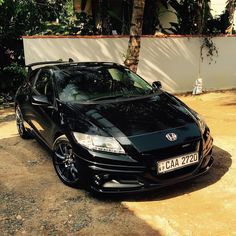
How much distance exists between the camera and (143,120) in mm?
5125

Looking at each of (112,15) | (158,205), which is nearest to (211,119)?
(158,205)

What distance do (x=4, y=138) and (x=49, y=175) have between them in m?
2.52

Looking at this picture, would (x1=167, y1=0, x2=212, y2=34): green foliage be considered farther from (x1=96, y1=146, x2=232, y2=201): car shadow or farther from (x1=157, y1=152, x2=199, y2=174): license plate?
(x1=157, y1=152, x2=199, y2=174): license plate

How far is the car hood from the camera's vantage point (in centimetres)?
478

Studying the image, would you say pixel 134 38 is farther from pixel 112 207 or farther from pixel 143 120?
pixel 112 207

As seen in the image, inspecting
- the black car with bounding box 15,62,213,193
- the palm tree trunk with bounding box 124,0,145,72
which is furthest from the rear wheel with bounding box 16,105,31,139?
the palm tree trunk with bounding box 124,0,145,72

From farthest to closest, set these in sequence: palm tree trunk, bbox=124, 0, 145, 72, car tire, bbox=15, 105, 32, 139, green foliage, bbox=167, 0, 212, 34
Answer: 1. green foliage, bbox=167, 0, 212, 34
2. palm tree trunk, bbox=124, 0, 145, 72
3. car tire, bbox=15, 105, 32, 139

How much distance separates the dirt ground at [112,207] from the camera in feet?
14.3

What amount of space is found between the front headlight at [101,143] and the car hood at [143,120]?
0.26 ft

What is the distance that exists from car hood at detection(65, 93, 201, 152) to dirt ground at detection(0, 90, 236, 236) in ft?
2.40

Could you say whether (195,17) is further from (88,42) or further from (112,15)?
(88,42)

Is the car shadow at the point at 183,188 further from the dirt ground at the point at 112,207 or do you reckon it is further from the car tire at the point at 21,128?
the car tire at the point at 21,128

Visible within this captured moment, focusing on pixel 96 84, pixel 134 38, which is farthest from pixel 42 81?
pixel 134 38

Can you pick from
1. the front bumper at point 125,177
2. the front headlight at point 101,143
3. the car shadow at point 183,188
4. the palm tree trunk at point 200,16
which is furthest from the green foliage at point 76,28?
the front bumper at point 125,177
